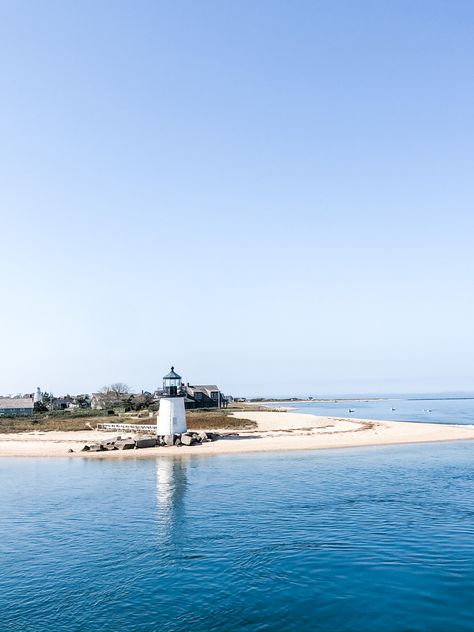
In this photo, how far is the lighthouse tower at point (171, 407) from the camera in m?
53.2

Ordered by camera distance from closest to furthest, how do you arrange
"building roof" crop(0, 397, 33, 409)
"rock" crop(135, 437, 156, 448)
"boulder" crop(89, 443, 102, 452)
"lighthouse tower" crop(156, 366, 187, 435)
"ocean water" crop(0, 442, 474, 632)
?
"ocean water" crop(0, 442, 474, 632) < "boulder" crop(89, 443, 102, 452) < "rock" crop(135, 437, 156, 448) < "lighthouse tower" crop(156, 366, 187, 435) < "building roof" crop(0, 397, 33, 409)

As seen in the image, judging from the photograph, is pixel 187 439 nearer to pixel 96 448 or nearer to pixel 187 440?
pixel 187 440

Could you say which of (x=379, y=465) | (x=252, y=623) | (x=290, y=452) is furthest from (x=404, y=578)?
(x=290, y=452)

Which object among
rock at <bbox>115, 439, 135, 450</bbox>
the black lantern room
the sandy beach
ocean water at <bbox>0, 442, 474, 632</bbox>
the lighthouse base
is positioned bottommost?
ocean water at <bbox>0, 442, 474, 632</bbox>

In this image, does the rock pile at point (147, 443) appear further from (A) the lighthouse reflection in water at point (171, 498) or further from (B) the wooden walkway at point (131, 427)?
(B) the wooden walkway at point (131, 427)

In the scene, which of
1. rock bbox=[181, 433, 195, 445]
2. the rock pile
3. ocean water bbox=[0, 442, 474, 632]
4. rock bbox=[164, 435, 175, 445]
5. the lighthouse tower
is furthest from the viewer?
the lighthouse tower

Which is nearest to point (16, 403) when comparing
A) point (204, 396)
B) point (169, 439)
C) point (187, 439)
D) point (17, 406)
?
point (17, 406)

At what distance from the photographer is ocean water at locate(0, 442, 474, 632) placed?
1500 centimetres

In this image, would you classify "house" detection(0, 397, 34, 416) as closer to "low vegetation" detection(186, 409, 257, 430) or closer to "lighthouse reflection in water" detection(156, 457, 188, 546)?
"low vegetation" detection(186, 409, 257, 430)

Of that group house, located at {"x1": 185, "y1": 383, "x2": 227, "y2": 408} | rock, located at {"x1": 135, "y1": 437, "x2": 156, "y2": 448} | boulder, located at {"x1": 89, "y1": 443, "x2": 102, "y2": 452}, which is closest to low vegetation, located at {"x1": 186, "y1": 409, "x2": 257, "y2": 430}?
rock, located at {"x1": 135, "y1": 437, "x2": 156, "y2": 448}

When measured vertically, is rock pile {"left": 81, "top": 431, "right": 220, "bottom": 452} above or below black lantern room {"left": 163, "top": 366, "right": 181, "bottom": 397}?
below

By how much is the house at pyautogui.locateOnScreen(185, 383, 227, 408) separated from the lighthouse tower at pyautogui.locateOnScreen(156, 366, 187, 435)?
67523 millimetres

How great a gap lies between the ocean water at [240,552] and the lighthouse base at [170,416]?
16.9 meters

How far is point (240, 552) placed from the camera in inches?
794
